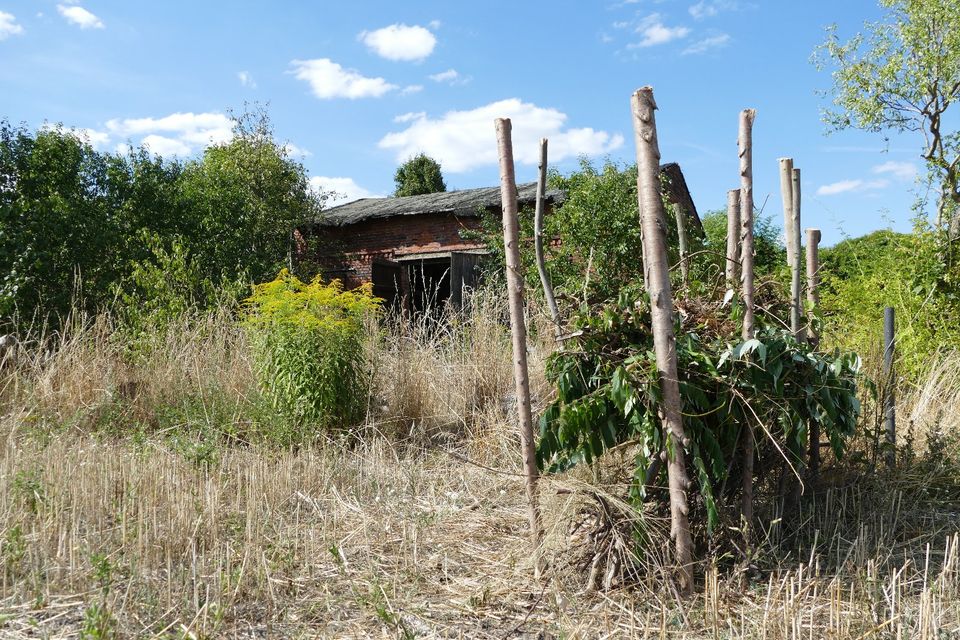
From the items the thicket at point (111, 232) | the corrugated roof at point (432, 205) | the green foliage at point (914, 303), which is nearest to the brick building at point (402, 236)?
the corrugated roof at point (432, 205)

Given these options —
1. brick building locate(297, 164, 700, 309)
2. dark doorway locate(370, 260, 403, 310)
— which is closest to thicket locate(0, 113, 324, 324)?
brick building locate(297, 164, 700, 309)

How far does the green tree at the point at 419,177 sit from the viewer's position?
99.0 feet

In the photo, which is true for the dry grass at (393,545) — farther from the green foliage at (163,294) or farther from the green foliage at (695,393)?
the green foliage at (163,294)

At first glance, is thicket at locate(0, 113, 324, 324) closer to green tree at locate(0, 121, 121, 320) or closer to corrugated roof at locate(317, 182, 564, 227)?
green tree at locate(0, 121, 121, 320)

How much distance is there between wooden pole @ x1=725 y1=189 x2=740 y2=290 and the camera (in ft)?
11.8

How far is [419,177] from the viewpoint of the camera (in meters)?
30.6

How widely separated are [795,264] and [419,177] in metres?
27.3

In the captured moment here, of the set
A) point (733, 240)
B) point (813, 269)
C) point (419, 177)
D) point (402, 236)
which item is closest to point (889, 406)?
point (813, 269)

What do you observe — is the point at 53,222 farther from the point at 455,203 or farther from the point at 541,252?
the point at 541,252

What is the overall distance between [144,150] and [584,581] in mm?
12879

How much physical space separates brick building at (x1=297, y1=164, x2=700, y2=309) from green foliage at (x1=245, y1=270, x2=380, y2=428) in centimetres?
790

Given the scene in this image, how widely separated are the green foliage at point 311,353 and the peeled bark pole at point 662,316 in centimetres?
342

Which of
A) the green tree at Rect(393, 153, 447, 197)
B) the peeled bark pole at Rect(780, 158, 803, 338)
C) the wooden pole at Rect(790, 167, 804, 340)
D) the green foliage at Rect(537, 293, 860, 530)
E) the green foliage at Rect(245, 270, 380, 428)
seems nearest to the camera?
the green foliage at Rect(537, 293, 860, 530)

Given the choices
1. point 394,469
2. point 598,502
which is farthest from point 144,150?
point 598,502
